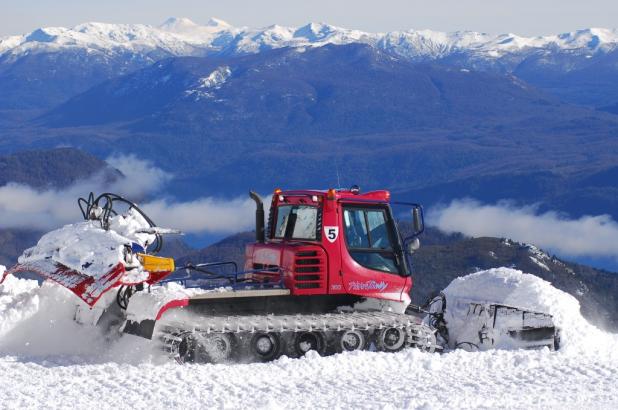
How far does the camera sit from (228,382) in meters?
14.4

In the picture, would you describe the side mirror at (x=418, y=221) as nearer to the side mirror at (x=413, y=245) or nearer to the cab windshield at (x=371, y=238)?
the side mirror at (x=413, y=245)

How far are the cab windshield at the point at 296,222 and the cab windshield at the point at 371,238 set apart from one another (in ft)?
1.93

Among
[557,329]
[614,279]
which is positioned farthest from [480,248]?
[557,329]

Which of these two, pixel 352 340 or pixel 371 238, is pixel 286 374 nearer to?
pixel 352 340

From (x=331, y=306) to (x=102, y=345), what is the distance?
3.82 metres

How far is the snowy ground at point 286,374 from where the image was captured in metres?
13.4

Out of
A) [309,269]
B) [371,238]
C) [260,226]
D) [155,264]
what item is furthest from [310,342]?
[260,226]

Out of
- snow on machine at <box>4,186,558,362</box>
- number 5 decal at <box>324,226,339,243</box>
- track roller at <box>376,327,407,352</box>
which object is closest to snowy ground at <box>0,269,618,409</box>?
snow on machine at <box>4,186,558,362</box>

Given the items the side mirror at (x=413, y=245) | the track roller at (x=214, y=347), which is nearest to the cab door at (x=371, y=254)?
the side mirror at (x=413, y=245)

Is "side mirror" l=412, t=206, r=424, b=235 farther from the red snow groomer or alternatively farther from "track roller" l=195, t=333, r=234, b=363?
"track roller" l=195, t=333, r=234, b=363

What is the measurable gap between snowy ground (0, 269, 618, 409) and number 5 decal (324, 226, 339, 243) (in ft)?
7.06

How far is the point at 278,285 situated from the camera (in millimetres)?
17312

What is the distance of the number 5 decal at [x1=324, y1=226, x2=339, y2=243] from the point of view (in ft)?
57.3

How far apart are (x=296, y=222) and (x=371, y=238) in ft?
4.53
